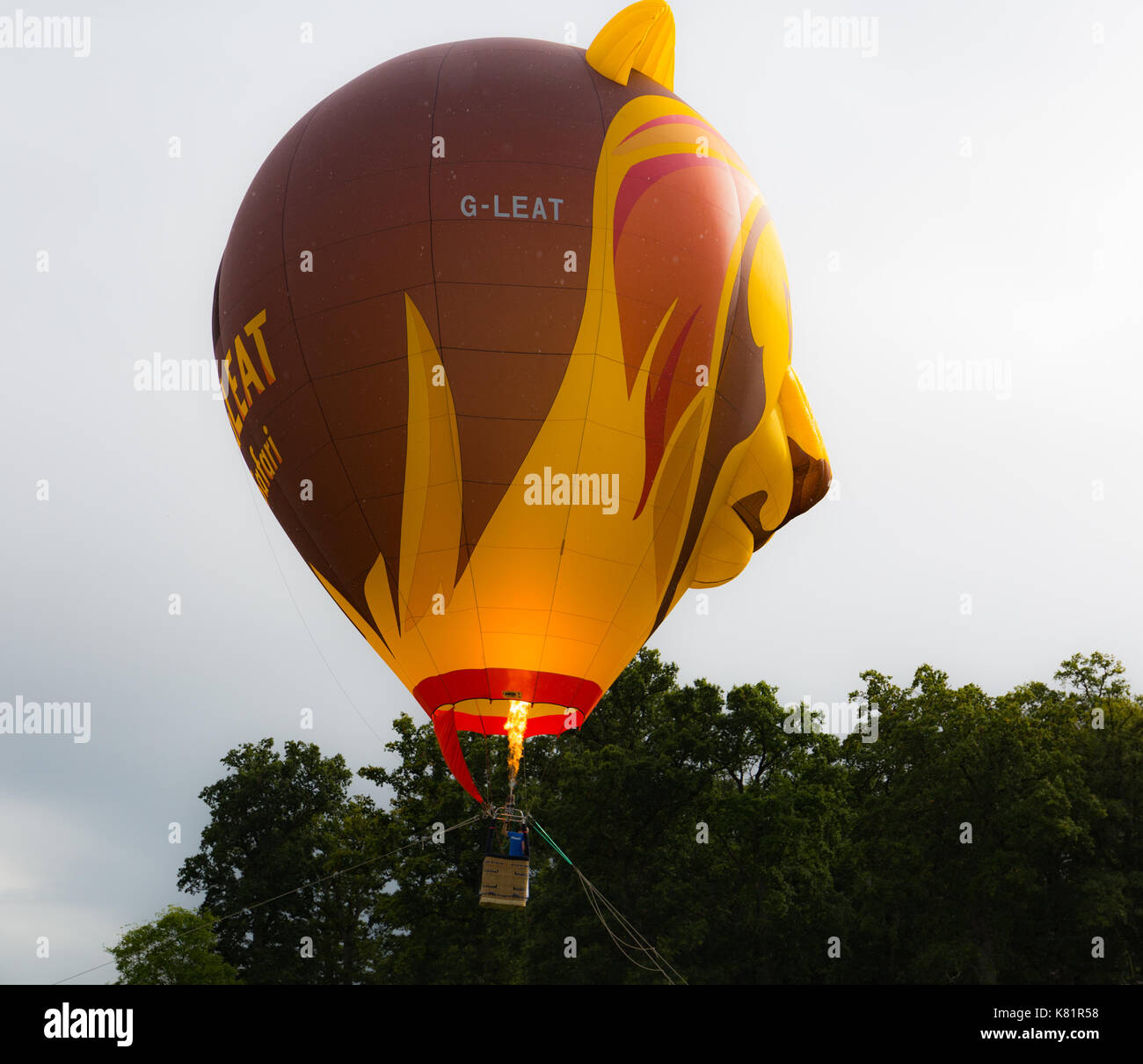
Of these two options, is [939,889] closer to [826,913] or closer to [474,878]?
[826,913]

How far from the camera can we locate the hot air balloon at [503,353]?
1214cm

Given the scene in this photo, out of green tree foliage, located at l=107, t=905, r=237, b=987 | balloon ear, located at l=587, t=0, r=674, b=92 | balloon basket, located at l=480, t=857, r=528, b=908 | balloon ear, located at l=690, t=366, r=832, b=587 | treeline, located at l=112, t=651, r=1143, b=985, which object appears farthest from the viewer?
green tree foliage, located at l=107, t=905, r=237, b=987

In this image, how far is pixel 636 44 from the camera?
13.6 meters

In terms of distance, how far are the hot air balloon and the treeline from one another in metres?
17.6

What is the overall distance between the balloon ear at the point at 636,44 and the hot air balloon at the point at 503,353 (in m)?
0.03

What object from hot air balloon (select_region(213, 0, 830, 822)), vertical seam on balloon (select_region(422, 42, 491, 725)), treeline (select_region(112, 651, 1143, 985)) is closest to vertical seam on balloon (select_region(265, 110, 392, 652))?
hot air balloon (select_region(213, 0, 830, 822))

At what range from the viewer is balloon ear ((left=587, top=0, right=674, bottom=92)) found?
44.4 feet

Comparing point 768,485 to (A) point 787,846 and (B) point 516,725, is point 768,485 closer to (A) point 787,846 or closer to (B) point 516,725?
(B) point 516,725

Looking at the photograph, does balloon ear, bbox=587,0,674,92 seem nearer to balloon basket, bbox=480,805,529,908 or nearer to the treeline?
balloon basket, bbox=480,805,529,908

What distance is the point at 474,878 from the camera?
115ft

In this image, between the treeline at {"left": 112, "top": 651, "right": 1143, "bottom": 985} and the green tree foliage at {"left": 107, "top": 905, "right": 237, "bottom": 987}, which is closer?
the treeline at {"left": 112, "top": 651, "right": 1143, "bottom": 985}

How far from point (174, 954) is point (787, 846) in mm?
19027
